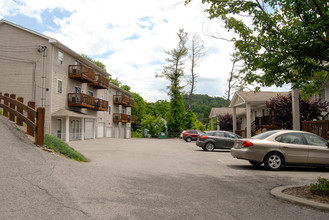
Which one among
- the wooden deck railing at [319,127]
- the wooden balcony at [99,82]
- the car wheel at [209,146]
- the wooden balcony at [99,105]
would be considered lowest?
the car wheel at [209,146]

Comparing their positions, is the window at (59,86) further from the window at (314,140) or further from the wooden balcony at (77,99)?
the window at (314,140)

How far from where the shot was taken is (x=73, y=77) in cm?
2977

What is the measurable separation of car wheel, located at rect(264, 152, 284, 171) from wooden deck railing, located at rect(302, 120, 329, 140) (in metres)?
4.70

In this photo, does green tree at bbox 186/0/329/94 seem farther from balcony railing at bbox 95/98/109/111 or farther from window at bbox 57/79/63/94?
balcony railing at bbox 95/98/109/111

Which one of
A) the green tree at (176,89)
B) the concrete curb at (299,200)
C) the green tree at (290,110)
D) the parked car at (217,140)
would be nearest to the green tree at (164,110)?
the green tree at (176,89)

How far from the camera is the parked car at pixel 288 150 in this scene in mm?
9719

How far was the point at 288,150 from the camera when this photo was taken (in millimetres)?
9766

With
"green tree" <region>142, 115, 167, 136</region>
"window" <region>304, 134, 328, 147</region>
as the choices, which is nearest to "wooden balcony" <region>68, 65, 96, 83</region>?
"window" <region>304, 134, 328, 147</region>

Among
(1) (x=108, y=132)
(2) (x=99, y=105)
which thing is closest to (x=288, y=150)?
(2) (x=99, y=105)

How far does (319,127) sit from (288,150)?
506 cm

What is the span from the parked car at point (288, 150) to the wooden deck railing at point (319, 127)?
3.54 meters

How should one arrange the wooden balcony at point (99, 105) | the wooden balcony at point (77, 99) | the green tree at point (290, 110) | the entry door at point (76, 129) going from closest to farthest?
the green tree at point (290, 110)
the wooden balcony at point (77, 99)
the entry door at point (76, 129)
the wooden balcony at point (99, 105)

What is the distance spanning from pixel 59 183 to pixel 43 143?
3.63 meters

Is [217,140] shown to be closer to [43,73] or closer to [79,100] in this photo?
[79,100]
